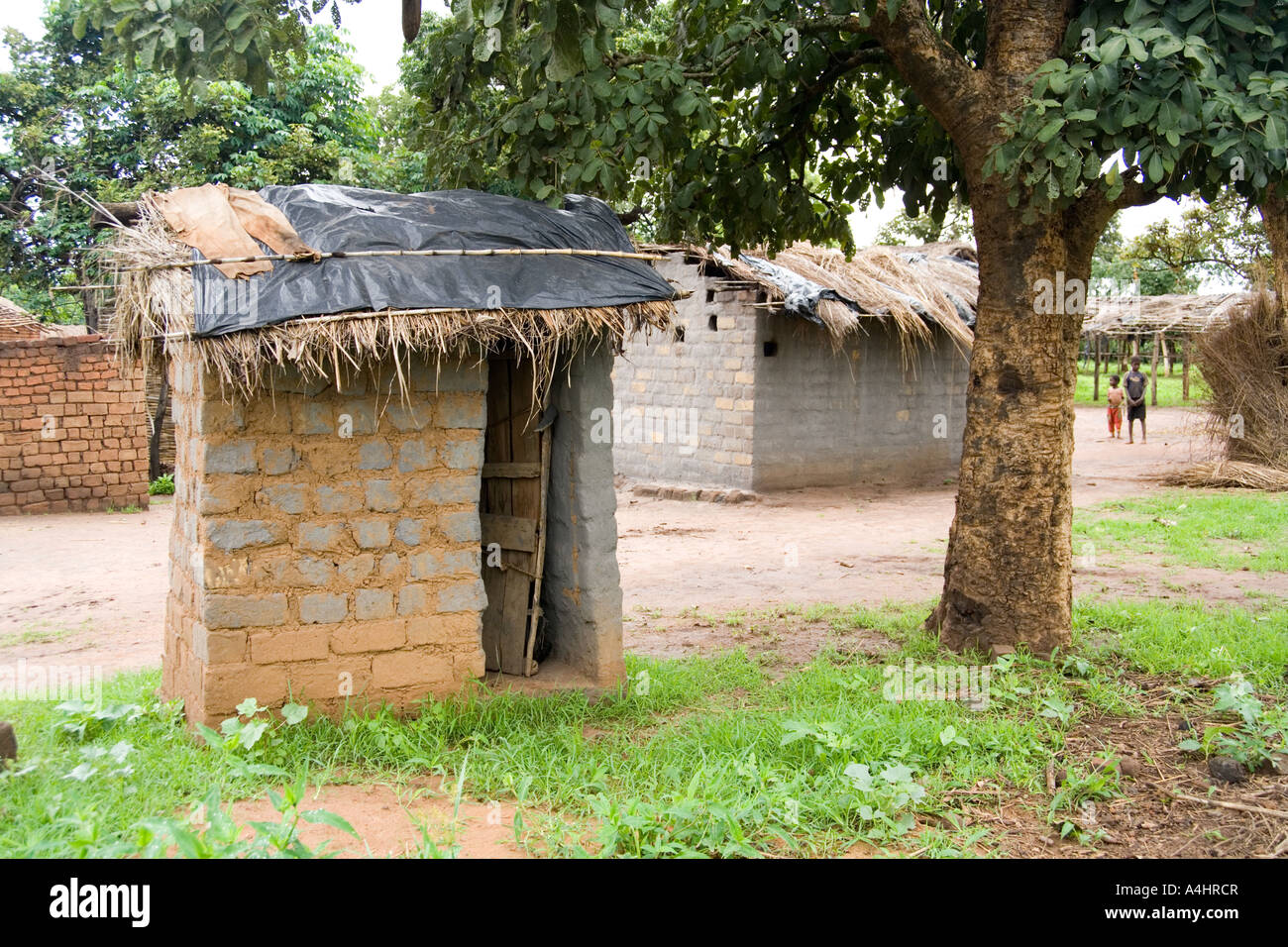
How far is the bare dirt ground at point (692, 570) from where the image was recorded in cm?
726

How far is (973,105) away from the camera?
19.1 feet

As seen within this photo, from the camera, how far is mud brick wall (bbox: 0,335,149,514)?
11.6m

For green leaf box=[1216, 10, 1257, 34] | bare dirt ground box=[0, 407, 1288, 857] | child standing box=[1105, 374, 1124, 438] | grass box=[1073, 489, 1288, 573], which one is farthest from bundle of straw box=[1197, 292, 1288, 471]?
green leaf box=[1216, 10, 1257, 34]

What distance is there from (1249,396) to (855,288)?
5508 millimetres

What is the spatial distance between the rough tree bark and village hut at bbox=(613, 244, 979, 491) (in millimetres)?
6058

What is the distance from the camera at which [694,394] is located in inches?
531

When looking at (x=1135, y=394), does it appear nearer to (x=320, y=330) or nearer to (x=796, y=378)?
(x=796, y=378)

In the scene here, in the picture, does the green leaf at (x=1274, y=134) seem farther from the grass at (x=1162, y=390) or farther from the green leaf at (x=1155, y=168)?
the grass at (x=1162, y=390)

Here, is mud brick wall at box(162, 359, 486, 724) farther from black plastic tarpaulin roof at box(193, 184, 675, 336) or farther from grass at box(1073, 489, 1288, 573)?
grass at box(1073, 489, 1288, 573)

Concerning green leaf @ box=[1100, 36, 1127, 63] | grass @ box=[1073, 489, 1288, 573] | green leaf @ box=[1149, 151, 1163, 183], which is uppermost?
green leaf @ box=[1100, 36, 1127, 63]

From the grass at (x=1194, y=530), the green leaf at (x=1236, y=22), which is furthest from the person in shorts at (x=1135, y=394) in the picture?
the green leaf at (x=1236, y=22)

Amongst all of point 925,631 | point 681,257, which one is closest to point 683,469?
point 681,257

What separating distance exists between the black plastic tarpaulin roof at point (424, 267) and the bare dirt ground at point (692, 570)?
2720mm

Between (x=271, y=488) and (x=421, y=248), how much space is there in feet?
4.29
